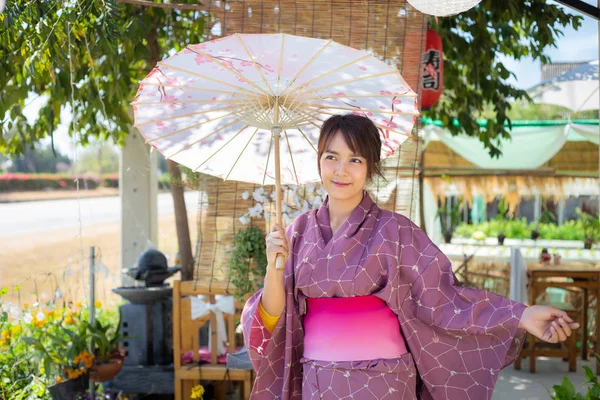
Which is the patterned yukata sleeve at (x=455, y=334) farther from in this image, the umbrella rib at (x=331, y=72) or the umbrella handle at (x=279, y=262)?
the umbrella rib at (x=331, y=72)

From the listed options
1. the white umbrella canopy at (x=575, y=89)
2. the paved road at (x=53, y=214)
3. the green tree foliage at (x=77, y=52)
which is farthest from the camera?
the paved road at (x=53, y=214)

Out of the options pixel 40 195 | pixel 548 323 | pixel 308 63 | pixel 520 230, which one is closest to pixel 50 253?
pixel 520 230

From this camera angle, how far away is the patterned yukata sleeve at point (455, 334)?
7.60 feet

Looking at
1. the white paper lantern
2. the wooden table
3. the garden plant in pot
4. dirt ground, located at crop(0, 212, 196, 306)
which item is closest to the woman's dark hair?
the white paper lantern

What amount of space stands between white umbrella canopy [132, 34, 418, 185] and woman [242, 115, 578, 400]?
0.28 m

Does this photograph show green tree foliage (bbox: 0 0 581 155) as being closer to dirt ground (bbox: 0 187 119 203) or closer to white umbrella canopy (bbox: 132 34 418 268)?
white umbrella canopy (bbox: 132 34 418 268)

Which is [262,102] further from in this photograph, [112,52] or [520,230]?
[520,230]

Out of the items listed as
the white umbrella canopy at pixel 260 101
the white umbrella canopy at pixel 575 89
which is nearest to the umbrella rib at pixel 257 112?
the white umbrella canopy at pixel 260 101

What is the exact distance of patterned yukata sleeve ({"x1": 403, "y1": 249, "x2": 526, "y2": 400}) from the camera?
2316 millimetres

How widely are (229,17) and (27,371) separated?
2.47 meters

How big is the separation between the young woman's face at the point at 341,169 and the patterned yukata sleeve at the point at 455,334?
39 centimetres

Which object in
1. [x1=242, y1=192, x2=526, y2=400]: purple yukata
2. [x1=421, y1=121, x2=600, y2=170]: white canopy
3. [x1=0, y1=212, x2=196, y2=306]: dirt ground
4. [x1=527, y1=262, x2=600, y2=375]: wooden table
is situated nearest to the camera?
[x1=242, y1=192, x2=526, y2=400]: purple yukata

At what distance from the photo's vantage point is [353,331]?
2.31 m

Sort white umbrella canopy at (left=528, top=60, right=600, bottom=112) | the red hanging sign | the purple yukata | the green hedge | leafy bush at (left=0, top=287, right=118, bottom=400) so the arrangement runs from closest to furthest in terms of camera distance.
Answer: the purple yukata < leafy bush at (left=0, top=287, right=118, bottom=400) < the red hanging sign < white umbrella canopy at (left=528, top=60, right=600, bottom=112) < the green hedge
